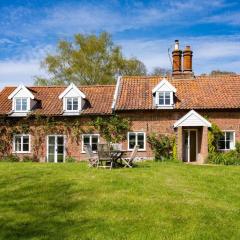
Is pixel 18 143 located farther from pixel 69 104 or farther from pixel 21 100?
pixel 69 104

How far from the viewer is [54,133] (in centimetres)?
3322

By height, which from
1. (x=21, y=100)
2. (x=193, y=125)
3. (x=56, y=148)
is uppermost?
(x=21, y=100)

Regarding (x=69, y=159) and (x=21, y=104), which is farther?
(x=21, y=104)

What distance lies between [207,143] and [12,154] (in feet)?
48.9

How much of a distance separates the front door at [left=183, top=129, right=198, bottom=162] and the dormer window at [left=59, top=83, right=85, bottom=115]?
8.37m

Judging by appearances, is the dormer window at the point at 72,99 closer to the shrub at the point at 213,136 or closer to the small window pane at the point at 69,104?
the small window pane at the point at 69,104

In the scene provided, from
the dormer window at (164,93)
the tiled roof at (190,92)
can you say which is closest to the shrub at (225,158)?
the tiled roof at (190,92)

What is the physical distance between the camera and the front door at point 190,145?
31766mm

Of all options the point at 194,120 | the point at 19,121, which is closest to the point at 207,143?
the point at 194,120

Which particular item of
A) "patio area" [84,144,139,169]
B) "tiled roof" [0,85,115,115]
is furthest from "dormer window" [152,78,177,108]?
"patio area" [84,144,139,169]

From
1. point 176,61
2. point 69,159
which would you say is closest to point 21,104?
point 69,159

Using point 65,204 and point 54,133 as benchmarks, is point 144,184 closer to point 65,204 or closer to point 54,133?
point 65,204

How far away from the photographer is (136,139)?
32.3 meters

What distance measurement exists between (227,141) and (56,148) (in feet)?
42.5
